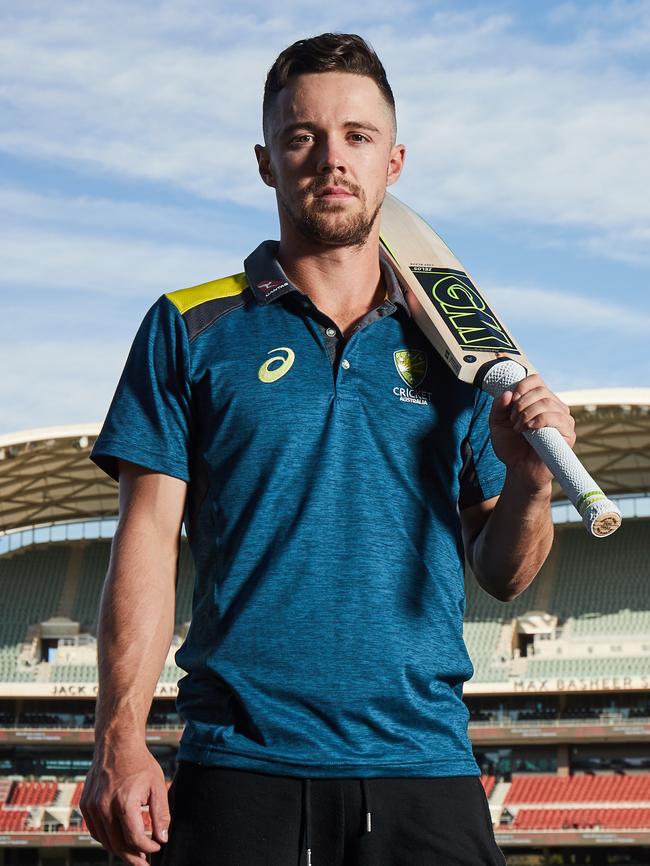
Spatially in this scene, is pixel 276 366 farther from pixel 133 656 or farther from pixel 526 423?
pixel 133 656

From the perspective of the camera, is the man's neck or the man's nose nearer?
the man's nose

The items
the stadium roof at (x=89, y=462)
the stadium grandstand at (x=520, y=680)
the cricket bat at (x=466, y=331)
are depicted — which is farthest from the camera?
the stadium grandstand at (x=520, y=680)

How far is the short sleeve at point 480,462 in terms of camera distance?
9.12 feet

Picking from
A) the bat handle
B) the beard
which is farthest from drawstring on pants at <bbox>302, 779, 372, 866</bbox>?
the beard

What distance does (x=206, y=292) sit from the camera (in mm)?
2777

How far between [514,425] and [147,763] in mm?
1038

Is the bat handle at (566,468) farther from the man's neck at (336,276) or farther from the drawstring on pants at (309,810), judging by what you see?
the drawstring on pants at (309,810)

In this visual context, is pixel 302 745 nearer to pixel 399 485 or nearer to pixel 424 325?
pixel 399 485

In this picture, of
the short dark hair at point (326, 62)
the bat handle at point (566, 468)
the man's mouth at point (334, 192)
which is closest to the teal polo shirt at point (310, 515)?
the bat handle at point (566, 468)

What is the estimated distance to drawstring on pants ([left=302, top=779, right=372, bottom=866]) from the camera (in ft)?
7.48

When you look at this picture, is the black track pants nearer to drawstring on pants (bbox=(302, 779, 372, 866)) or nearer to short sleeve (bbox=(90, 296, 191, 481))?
drawstring on pants (bbox=(302, 779, 372, 866))

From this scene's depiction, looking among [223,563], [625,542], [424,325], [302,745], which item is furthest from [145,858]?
[625,542]

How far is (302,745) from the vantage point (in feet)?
7.53

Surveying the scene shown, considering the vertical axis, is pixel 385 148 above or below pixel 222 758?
above
